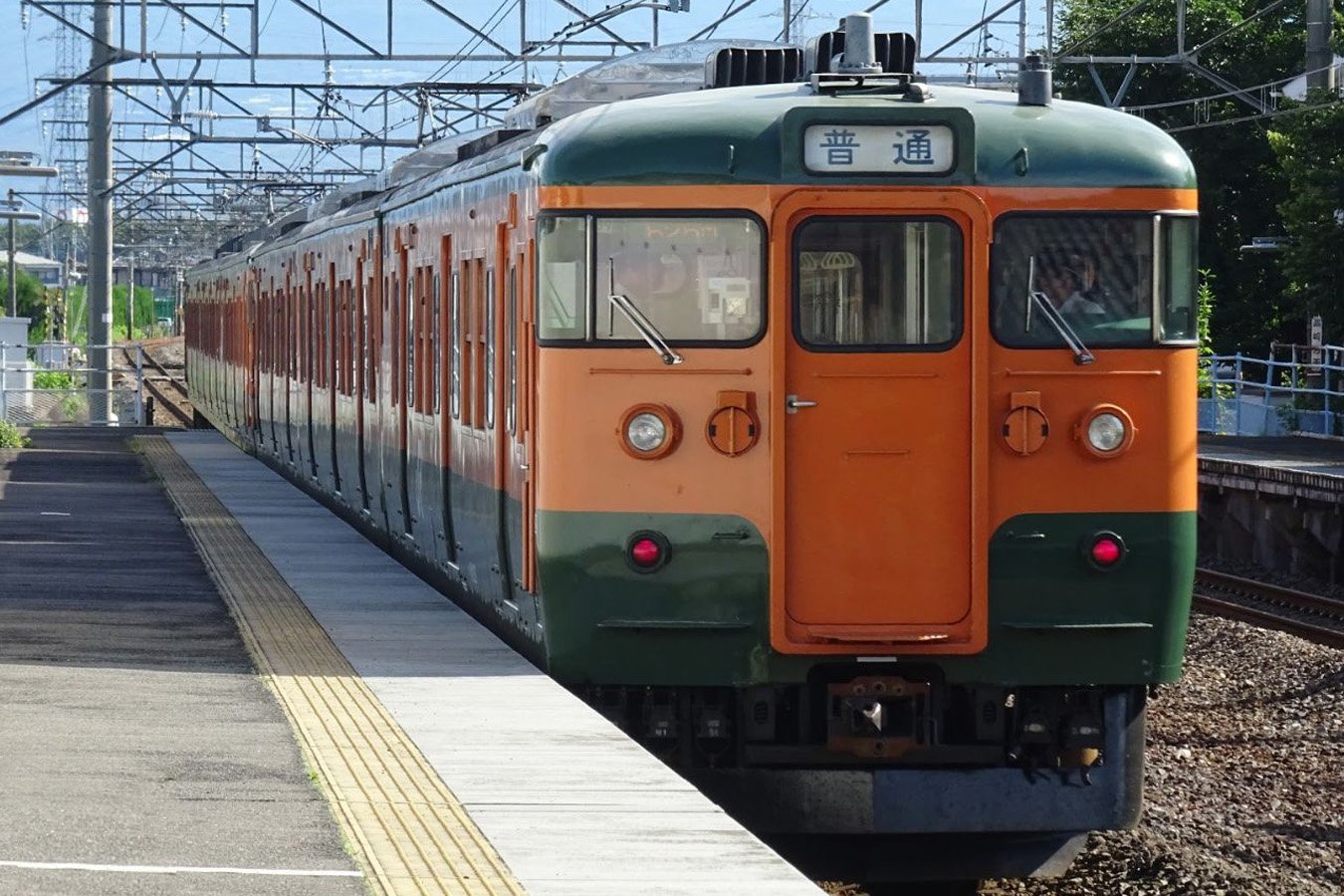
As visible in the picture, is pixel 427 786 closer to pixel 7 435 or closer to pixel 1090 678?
pixel 1090 678

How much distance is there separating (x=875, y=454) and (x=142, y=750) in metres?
2.69

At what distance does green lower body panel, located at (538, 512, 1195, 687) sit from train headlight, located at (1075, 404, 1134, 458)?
0.79 feet

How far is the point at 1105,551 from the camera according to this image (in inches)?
356

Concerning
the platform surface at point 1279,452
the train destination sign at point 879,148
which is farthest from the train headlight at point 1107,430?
the platform surface at point 1279,452

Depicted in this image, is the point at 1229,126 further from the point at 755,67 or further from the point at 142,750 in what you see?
the point at 142,750

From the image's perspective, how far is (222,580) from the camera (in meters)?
14.6

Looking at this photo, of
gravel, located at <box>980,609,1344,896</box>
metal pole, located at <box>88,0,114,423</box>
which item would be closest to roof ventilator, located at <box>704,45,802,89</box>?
gravel, located at <box>980,609,1344,896</box>

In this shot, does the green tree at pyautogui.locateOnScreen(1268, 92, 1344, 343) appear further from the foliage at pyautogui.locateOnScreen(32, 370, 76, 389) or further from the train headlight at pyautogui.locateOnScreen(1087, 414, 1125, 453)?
the foliage at pyautogui.locateOnScreen(32, 370, 76, 389)

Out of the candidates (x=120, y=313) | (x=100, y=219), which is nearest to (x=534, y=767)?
(x=100, y=219)

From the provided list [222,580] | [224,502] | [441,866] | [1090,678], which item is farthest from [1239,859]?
[224,502]

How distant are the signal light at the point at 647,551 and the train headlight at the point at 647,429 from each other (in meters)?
0.28

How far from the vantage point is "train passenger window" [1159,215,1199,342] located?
9125 millimetres

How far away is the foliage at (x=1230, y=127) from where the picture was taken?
43656 mm

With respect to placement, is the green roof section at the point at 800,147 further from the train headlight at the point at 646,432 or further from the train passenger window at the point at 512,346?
the train passenger window at the point at 512,346
